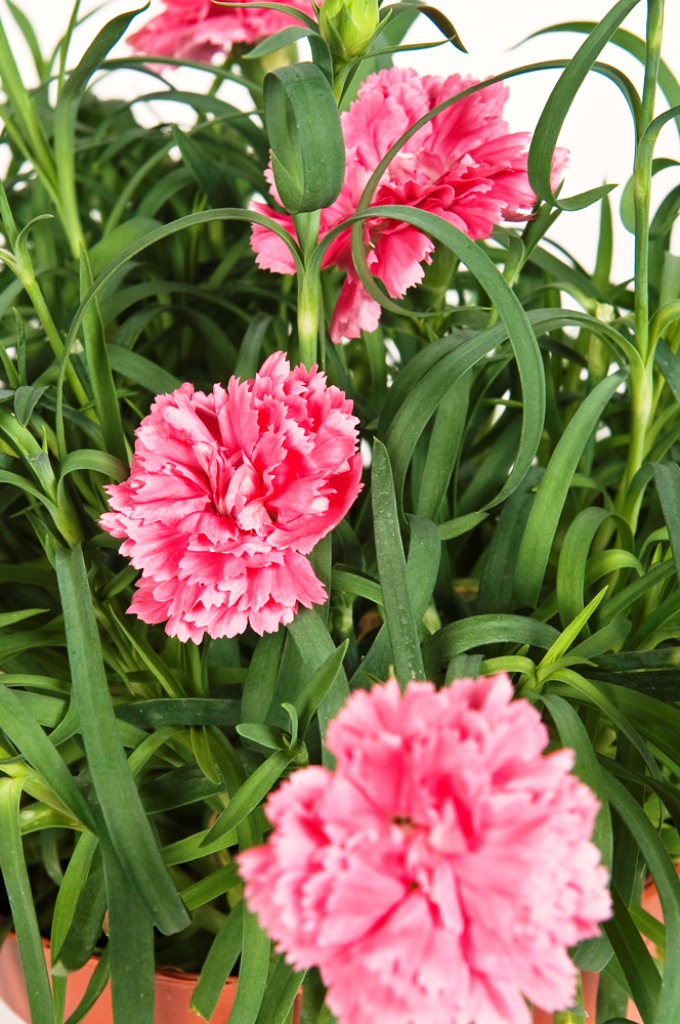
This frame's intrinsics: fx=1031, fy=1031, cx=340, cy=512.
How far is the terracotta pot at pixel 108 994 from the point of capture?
456 millimetres

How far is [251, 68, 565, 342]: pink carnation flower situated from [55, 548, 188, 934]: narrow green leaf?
149 mm

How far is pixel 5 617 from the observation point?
418mm

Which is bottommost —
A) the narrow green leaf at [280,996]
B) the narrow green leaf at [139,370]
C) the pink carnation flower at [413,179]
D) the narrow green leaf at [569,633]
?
the narrow green leaf at [280,996]

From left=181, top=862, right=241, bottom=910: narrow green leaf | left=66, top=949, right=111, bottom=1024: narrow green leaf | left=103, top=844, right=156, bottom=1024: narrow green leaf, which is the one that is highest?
A: left=103, top=844, right=156, bottom=1024: narrow green leaf

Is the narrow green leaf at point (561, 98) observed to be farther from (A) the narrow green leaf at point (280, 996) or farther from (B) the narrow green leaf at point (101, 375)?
(A) the narrow green leaf at point (280, 996)

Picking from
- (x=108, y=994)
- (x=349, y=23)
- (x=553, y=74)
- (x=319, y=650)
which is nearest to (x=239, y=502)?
(x=319, y=650)

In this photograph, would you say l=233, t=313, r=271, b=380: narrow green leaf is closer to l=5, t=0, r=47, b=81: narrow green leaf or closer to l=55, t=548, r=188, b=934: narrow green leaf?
l=55, t=548, r=188, b=934: narrow green leaf

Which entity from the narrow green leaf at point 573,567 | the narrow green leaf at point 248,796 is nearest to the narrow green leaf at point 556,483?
the narrow green leaf at point 573,567

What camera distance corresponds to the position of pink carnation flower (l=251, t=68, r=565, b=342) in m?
0.40

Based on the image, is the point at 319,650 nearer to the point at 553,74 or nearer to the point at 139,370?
the point at 139,370

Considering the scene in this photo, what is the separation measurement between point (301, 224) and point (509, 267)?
103 mm

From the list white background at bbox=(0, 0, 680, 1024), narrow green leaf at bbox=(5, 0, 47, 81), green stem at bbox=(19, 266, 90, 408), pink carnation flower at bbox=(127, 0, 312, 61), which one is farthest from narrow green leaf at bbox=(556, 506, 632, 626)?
white background at bbox=(0, 0, 680, 1024)

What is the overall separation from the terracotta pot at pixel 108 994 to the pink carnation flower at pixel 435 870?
240mm

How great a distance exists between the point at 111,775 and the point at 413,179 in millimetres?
268
